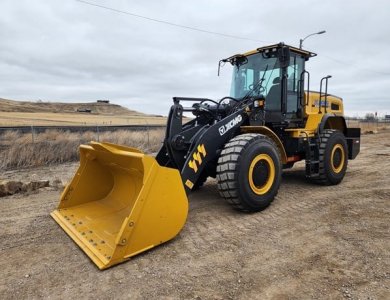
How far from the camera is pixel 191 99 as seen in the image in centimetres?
541

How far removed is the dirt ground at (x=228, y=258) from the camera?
10.2ft

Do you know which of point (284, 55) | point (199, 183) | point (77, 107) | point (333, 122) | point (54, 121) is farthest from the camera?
point (77, 107)

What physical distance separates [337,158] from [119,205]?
4695 millimetres

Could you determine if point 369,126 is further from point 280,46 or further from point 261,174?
point 261,174

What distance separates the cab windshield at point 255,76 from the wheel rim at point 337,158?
202cm

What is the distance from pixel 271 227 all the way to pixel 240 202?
538 mm

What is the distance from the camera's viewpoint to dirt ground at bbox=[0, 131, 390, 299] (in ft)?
10.2

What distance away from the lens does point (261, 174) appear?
16.8ft

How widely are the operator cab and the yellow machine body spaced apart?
2798 mm

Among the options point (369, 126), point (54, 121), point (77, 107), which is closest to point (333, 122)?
point (54, 121)

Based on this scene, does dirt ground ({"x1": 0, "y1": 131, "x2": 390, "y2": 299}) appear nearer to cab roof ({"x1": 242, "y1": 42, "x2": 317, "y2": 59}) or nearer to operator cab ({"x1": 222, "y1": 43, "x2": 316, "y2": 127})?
operator cab ({"x1": 222, "y1": 43, "x2": 316, "y2": 127})

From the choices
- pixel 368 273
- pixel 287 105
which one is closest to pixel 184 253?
pixel 368 273

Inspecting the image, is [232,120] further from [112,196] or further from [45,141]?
[45,141]

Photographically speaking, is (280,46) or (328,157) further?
(328,157)
